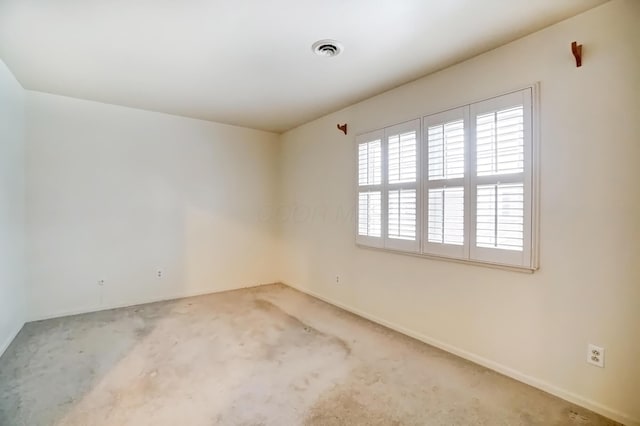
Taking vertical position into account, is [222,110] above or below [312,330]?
above

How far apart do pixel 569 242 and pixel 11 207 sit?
175 inches

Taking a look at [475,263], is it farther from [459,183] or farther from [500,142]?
[500,142]

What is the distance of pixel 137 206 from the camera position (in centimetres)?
402

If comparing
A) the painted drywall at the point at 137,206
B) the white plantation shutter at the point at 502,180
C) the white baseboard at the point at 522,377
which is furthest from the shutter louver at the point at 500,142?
the painted drywall at the point at 137,206

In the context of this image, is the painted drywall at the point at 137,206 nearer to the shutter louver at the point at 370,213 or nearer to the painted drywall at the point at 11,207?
the painted drywall at the point at 11,207

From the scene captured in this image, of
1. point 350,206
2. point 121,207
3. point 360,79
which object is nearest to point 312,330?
point 350,206

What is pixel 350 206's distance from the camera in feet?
12.5

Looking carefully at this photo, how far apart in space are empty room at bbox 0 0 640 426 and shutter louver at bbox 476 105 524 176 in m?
0.01

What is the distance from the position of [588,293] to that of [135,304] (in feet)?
14.4

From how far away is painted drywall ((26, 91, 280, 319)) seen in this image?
11.5 feet

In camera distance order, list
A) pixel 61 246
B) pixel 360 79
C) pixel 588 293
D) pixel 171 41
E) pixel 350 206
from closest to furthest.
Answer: pixel 588 293
pixel 171 41
pixel 360 79
pixel 61 246
pixel 350 206

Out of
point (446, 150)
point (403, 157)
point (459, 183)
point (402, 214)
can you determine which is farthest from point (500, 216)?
point (403, 157)

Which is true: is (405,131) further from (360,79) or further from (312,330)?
(312,330)

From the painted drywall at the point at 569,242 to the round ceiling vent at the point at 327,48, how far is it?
3.06ft
